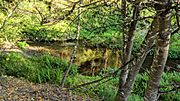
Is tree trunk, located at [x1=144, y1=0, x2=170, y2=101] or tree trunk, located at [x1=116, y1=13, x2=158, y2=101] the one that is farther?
tree trunk, located at [x1=116, y1=13, x2=158, y2=101]

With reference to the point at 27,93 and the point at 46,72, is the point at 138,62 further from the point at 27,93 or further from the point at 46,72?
the point at 46,72

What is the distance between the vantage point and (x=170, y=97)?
702 cm

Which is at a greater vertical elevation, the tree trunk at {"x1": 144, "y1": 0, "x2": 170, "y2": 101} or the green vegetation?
the tree trunk at {"x1": 144, "y1": 0, "x2": 170, "y2": 101}

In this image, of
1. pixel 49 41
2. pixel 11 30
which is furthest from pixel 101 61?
pixel 11 30

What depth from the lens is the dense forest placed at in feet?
6.26

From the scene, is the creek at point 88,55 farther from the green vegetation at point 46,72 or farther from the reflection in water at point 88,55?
the green vegetation at point 46,72

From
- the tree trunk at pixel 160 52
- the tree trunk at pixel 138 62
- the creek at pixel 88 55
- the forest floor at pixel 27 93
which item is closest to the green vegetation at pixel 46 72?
the forest floor at pixel 27 93

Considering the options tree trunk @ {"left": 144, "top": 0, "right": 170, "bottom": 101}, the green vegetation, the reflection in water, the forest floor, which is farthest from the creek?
tree trunk @ {"left": 144, "top": 0, "right": 170, "bottom": 101}

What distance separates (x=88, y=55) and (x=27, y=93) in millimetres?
9497

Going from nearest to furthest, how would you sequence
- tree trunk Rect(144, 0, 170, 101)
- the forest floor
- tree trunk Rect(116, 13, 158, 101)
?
1. tree trunk Rect(144, 0, 170, 101)
2. tree trunk Rect(116, 13, 158, 101)
3. the forest floor

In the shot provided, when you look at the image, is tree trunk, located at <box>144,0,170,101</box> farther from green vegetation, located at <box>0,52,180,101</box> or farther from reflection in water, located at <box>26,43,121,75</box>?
reflection in water, located at <box>26,43,121,75</box>

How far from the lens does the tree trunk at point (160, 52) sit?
1775 millimetres

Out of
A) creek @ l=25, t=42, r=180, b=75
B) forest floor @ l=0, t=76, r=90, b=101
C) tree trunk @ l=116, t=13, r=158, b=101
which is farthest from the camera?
creek @ l=25, t=42, r=180, b=75

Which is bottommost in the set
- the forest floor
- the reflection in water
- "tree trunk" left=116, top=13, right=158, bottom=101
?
the reflection in water
